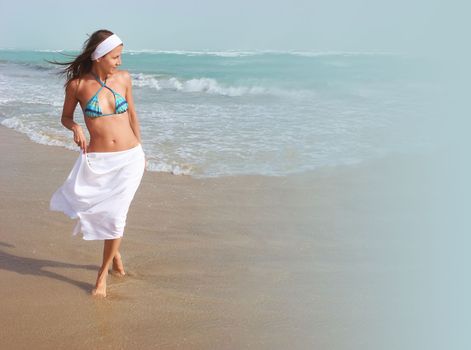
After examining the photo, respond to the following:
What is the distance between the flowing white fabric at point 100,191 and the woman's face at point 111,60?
1.64ft

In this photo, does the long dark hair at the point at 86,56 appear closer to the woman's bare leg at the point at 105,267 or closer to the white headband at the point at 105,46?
the white headband at the point at 105,46

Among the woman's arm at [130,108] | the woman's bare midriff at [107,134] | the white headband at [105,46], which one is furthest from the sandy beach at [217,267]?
the white headband at [105,46]

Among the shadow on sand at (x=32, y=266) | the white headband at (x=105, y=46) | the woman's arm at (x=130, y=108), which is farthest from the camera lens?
the shadow on sand at (x=32, y=266)

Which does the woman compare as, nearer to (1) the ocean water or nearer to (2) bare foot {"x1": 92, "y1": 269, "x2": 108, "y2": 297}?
(2) bare foot {"x1": 92, "y1": 269, "x2": 108, "y2": 297}

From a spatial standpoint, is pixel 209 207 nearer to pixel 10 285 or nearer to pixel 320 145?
pixel 10 285

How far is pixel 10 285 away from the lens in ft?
10.9

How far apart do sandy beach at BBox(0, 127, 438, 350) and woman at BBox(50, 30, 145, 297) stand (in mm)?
380

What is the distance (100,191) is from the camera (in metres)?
3.22

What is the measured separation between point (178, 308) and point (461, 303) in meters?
1.65

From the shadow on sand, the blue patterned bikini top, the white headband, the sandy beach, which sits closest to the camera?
the sandy beach

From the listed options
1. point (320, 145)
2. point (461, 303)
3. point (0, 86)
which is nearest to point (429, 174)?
point (320, 145)

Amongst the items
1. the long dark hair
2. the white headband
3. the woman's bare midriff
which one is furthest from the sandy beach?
the white headband

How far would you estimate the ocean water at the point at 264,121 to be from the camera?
670 cm

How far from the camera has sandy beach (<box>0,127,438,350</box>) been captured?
2.84m
